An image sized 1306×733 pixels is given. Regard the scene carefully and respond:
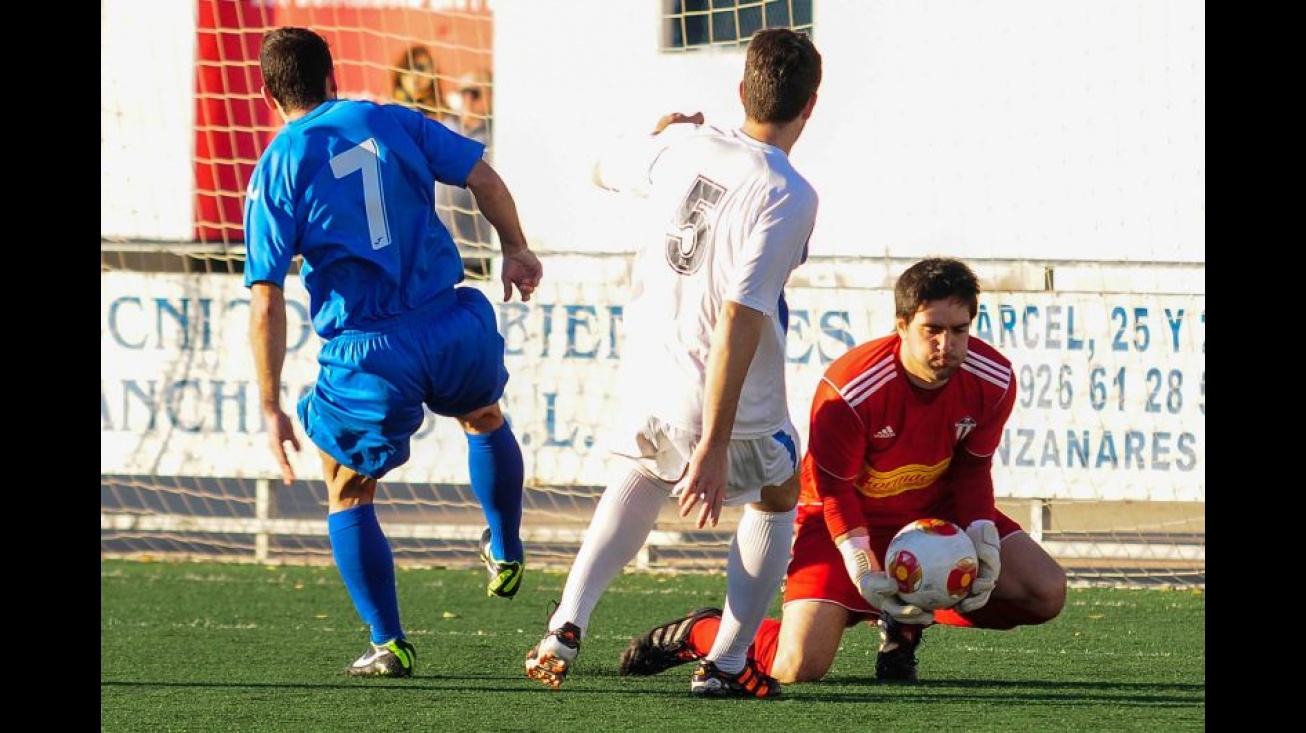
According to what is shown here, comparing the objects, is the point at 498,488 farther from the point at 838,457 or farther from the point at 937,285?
the point at 937,285

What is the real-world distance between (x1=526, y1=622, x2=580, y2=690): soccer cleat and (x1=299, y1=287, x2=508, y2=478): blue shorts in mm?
881

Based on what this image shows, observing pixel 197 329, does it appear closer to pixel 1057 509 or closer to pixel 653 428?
pixel 1057 509

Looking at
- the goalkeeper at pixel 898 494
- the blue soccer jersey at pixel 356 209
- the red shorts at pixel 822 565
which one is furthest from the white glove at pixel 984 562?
the blue soccer jersey at pixel 356 209

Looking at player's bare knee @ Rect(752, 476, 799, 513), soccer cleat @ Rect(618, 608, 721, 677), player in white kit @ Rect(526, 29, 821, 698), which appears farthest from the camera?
soccer cleat @ Rect(618, 608, 721, 677)

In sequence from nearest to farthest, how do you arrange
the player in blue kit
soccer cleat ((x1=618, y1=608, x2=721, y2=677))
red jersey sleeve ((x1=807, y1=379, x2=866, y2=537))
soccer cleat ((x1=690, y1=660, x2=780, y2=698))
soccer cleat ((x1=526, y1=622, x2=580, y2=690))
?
soccer cleat ((x1=526, y1=622, x2=580, y2=690)) → soccer cleat ((x1=690, y1=660, x2=780, y2=698)) → the player in blue kit → red jersey sleeve ((x1=807, y1=379, x2=866, y2=537)) → soccer cleat ((x1=618, y1=608, x2=721, y2=677))

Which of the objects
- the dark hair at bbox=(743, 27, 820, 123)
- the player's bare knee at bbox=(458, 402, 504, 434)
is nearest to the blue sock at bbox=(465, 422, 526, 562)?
the player's bare knee at bbox=(458, 402, 504, 434)

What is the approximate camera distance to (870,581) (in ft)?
17.7

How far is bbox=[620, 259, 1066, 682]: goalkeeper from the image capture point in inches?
213

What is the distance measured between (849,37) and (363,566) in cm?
871

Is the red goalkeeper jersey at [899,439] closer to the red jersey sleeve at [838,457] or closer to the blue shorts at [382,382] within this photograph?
A: the red jersey sleeve at [838,457]

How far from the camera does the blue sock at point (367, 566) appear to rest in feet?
18.0

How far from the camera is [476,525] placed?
952 centimetres

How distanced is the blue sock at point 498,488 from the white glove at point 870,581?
3.37 feet

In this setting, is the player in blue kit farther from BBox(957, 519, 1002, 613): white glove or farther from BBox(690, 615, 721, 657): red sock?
BBox(957, 519, 1002, 613): white glove
